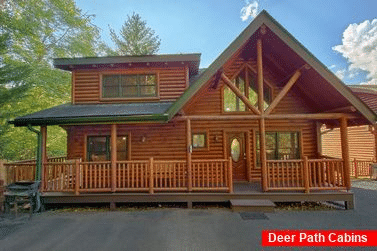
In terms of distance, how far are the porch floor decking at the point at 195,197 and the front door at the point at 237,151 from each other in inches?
95.7

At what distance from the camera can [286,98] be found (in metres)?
10.3

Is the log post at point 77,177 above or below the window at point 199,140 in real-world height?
below

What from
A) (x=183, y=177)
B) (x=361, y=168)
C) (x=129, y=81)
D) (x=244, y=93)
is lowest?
(x=361, y=168)

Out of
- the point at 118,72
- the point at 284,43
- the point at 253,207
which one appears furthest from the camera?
the point at 118,72

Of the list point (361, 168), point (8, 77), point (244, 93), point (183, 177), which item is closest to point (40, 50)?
point (8, 77)

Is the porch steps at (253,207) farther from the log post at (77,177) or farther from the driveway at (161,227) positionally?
the log post at (77,177)

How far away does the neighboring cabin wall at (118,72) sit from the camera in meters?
10.7

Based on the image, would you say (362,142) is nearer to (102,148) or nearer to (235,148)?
(235,148)

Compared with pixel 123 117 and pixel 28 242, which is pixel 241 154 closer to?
pixel 123 117

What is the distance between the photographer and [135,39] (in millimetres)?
30469

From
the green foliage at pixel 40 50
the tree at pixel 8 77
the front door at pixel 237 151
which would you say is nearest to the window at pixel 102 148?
the front door at pixel 237 151

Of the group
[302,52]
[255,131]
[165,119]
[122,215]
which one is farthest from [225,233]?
[302,52]

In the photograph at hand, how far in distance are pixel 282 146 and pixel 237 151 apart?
234 cm

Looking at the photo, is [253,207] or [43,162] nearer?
[253,207]
